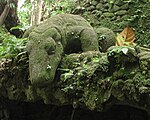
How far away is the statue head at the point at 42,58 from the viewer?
491cm

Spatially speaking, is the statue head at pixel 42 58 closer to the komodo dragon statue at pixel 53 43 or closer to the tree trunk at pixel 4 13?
the komodo dragon statue at pixel 53 43

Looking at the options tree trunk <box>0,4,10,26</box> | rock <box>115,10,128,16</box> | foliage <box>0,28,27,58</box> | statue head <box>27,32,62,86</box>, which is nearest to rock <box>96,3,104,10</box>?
rock <box>115,10,128,16</box>

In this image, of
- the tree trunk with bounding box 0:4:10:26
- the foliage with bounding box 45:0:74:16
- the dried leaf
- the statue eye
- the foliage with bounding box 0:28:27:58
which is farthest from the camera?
the foliage with bounding box 45:0:74:16

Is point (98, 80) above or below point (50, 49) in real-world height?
below

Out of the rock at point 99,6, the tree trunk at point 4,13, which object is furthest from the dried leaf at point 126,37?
the tree trunk at point 4,13

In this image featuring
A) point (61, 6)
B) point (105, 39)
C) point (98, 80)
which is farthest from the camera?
point (61, 6)

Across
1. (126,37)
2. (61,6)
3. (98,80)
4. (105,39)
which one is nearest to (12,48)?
(105,39)

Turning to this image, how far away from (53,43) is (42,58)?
1.15 ft

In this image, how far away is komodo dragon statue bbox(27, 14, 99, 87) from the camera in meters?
4.97

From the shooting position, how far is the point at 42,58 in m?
5.07

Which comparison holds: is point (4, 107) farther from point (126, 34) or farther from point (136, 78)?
point (136, 78)

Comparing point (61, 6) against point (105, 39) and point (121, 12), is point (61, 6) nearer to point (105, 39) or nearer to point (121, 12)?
point (121, 12)

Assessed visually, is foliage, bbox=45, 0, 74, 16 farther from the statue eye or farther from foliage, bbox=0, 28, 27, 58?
the statue eye

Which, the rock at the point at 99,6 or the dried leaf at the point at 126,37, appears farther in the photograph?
the rock at the point at 99,6
